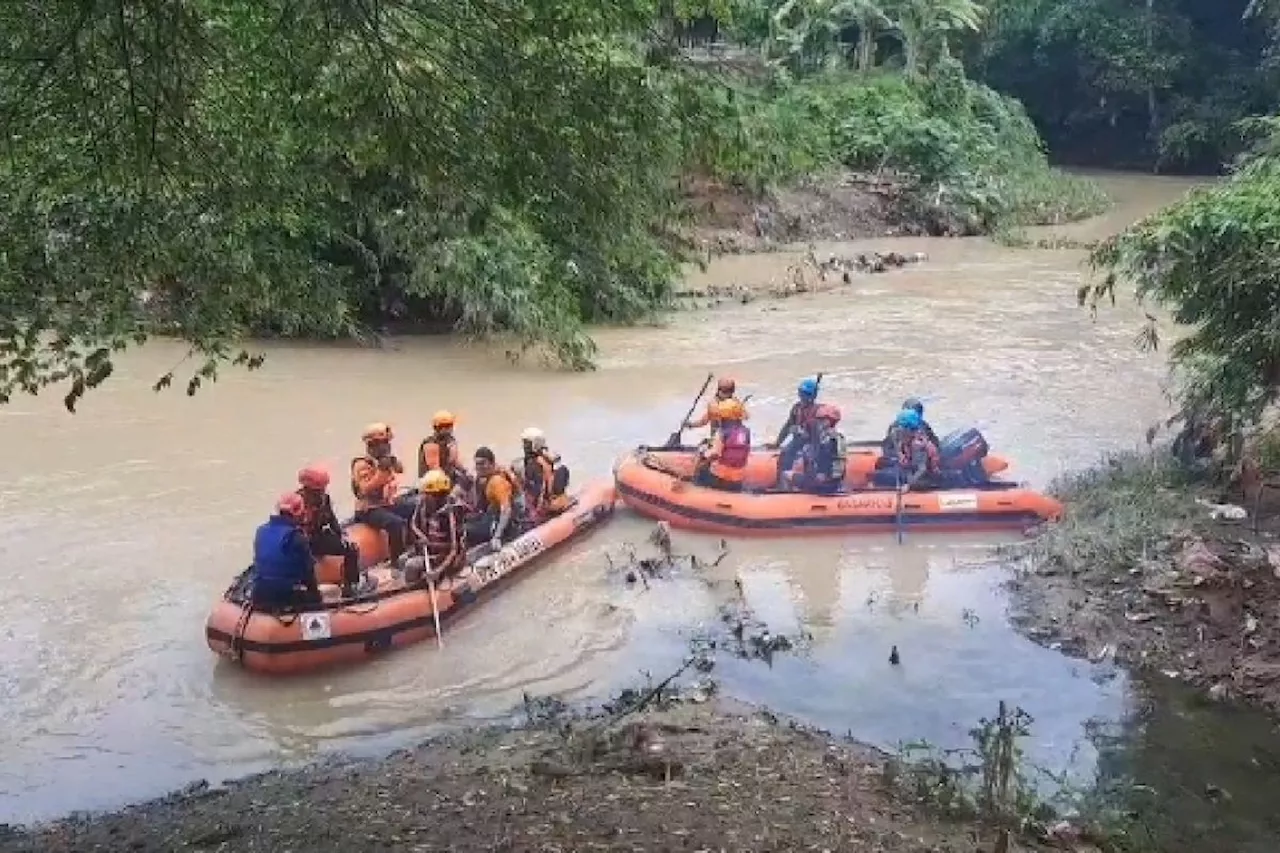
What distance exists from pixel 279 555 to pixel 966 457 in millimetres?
5888

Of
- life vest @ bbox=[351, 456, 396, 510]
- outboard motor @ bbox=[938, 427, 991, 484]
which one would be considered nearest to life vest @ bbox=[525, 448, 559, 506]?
life vest @ bbox=[351, 456, 396, 510]

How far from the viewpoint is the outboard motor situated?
38.7 ft

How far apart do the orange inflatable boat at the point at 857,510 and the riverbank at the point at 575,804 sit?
4.42 m

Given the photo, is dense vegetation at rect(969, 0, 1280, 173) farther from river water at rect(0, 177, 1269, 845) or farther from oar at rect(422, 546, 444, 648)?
oar at rect(422, 546, 444, 648)

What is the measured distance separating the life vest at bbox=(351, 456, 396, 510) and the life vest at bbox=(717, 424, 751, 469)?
2.80 metres

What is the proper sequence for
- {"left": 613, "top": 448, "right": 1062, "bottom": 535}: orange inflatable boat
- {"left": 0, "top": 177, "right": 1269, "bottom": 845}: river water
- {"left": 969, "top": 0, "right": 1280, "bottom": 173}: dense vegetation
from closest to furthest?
{"left": 0, "top": 177, "right": 1269, "bottom": 845}: river water → {"left": 613, "top": 448, "right": 1062, "bottom": 535}: orange inflatable boat → {"left": 969, "top": 0, "right": 1280, "bottom": 173}: dense vegetation

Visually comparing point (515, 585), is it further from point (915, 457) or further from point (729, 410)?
point (915, 457)

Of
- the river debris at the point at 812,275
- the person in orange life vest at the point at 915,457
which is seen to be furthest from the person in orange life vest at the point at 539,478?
the river debris at the point at 812,275

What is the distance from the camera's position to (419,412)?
15.0 metres

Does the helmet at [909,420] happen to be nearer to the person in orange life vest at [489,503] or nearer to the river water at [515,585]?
the river water at [515,585]

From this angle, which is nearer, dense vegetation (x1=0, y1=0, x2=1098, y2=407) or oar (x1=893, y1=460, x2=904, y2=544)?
dense vegetation (x1=0, y1=0, x2=1098, y2=407)

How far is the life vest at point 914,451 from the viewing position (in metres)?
11.6

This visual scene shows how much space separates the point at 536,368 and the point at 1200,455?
26.6 ft

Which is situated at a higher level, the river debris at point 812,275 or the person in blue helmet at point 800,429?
the river debris at point 812,275
